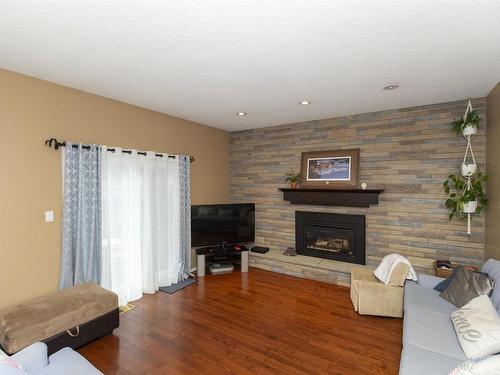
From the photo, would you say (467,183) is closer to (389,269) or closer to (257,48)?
(389,269)

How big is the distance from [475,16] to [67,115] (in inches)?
147

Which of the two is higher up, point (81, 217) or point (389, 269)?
point (81, 217)

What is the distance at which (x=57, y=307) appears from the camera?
2.47 meters

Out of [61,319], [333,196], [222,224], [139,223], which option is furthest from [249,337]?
[333,196]

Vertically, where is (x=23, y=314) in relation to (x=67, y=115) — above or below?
below

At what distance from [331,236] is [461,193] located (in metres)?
1.88

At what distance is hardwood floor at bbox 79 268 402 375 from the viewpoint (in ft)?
7.51

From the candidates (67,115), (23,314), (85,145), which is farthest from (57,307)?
(67,115)

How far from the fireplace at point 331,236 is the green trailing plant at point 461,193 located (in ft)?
3.75

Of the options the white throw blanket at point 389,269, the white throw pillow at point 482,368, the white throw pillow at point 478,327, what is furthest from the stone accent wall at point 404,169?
the white throw pillow at point 482,368

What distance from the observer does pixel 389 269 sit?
3203 mm

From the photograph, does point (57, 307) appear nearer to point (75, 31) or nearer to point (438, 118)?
point (75, 31)

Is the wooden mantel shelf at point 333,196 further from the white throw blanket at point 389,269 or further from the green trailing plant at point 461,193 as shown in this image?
the white throw blanket at point 389,269

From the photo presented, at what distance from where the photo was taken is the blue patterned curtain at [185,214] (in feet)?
14.1
